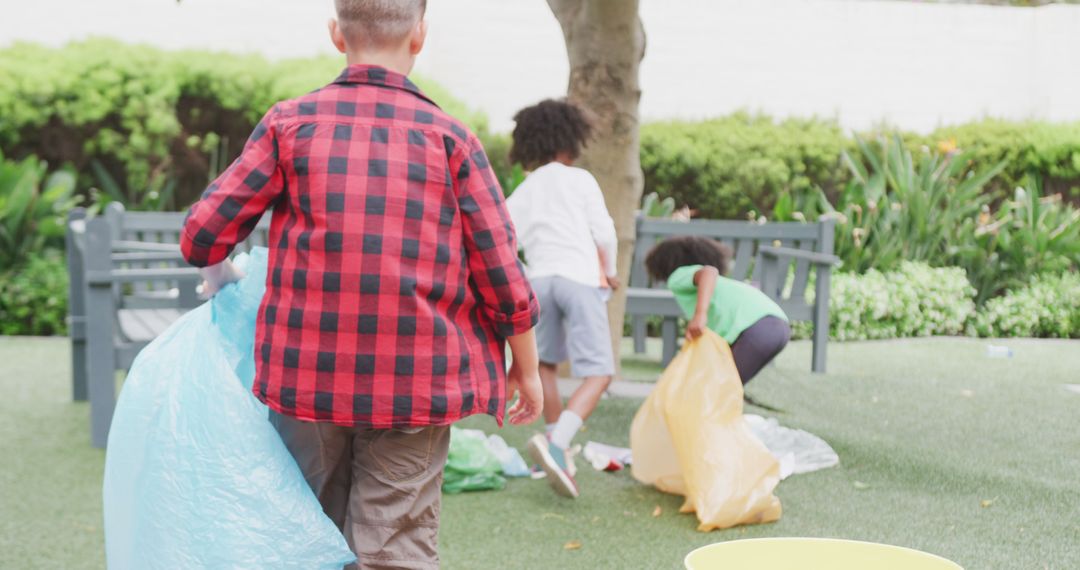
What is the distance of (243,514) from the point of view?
212 centimetres

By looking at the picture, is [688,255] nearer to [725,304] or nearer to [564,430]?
[725,304]

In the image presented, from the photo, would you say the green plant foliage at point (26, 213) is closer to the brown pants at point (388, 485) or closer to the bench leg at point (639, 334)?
the bench leg at point (639, 334)

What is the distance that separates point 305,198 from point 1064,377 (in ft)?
18.6

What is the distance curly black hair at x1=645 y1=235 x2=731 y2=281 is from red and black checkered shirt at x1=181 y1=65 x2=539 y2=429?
7.69 ft

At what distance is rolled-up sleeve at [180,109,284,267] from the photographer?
2072mm

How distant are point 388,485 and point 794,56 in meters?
10.1

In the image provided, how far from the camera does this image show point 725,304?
4297 mm

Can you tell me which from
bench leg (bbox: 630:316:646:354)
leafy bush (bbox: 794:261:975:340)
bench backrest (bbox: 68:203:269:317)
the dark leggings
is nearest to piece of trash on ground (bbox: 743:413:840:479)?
the dark leggings

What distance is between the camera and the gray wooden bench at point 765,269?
6.51 meters

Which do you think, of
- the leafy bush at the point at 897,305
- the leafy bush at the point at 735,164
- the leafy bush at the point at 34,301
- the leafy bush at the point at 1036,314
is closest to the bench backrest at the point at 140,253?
the leafy bush at the point at 34,301

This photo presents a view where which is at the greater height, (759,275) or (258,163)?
(258,163)

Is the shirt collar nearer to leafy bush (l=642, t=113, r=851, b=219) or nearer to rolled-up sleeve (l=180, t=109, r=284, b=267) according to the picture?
rolled-up sleeve (l=180, t=109, r=284, b=267)

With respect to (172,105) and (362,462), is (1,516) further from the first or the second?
(172,105)

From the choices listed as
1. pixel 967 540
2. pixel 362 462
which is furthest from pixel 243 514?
pixel 967 540
